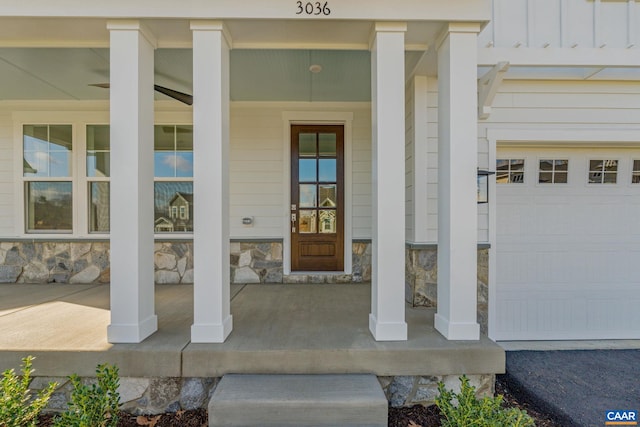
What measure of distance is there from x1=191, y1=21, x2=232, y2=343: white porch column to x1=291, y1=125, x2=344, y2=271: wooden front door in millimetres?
2043

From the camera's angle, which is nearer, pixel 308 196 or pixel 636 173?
pixel 636 173

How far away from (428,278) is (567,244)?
1.60 metres

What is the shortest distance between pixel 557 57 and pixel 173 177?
438 centimetres

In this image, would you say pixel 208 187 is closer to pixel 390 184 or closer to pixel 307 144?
pixel 390 184

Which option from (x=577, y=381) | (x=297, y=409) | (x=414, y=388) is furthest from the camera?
(x=577, y=381)

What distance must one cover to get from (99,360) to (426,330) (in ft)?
7.44

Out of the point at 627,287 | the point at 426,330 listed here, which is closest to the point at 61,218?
the point at 426,330

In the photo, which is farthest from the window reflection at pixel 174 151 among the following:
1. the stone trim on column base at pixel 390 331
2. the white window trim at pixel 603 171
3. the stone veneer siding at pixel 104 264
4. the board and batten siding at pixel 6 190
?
the white window trim at pixel 603 171

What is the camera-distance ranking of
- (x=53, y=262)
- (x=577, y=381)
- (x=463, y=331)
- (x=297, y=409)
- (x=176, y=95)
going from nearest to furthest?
(x=297, y=409) → (x=463, y=331) → (x=577, y=381) → (x=176, y=95) → (x=53, y=262)

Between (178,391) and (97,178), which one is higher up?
(97,178)

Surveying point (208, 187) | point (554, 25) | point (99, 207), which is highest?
point (554, 25)

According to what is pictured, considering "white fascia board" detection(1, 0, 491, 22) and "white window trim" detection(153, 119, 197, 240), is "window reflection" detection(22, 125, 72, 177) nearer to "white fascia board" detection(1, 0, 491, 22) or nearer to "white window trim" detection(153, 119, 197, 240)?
"white window trim" detection(153, 119, 197, 240)

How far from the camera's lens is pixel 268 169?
417cm

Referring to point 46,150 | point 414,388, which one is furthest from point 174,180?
point 414,388
